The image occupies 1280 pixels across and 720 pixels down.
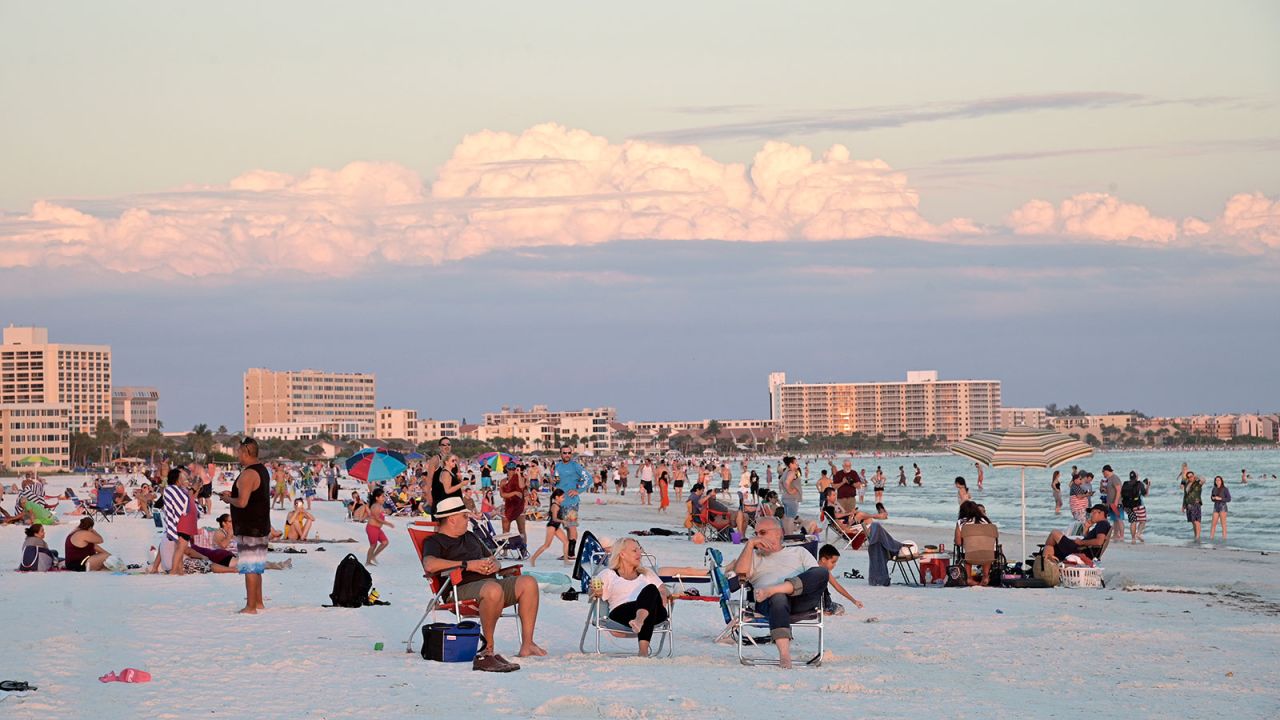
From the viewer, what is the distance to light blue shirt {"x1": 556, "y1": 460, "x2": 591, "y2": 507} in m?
18.4

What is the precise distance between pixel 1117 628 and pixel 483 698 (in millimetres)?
5336

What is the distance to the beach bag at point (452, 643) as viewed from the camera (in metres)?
8.16

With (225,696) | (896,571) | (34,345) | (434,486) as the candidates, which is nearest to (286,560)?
(434,486)

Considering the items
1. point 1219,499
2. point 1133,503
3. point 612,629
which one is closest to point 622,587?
point 612,629

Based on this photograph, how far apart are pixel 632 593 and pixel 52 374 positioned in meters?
198

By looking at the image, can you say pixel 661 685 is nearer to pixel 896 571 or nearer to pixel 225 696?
pixel 225 696

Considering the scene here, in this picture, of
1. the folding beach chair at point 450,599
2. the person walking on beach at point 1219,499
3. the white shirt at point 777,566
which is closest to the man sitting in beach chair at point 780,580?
the white shirt at point 777,566

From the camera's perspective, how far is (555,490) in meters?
18.0

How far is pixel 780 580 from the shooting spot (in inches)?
334

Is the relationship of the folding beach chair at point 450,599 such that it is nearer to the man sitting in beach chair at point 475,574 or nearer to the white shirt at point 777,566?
the man sitting in beach chair at point 475,574

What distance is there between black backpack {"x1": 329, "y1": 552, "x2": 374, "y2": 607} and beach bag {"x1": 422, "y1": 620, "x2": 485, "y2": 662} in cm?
293

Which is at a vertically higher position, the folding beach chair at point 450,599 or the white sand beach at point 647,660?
the folding beach chair at point 450,599

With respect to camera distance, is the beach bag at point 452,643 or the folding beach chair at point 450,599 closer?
the beach bag at point 452,643

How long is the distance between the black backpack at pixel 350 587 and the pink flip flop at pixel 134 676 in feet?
11.8
